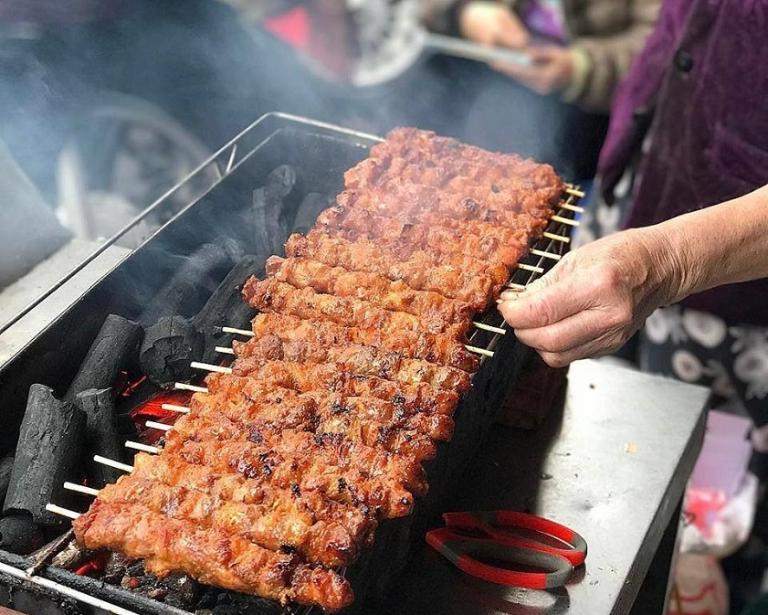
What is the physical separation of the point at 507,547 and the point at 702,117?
109 inches

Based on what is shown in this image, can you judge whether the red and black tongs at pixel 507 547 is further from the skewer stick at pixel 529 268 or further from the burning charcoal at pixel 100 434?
the burning charcoal at pixel 100 434

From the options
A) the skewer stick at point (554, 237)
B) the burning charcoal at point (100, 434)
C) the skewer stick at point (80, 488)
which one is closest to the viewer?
the skewer stick at point (80, 488)

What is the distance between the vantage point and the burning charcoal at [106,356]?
11.2 feet

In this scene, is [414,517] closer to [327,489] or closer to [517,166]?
[327,489]

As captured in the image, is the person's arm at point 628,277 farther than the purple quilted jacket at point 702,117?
No

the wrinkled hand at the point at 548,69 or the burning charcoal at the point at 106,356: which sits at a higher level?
the wrinkled hand at the point at 548,69

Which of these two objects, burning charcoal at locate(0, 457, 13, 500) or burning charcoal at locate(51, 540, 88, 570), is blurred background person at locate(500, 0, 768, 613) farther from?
burning charcoal at locate(0, 457, 13, 500)

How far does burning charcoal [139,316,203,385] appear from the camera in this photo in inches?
136

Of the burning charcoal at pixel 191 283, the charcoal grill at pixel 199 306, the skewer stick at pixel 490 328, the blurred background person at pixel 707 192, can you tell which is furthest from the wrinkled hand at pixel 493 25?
the skewer stick at pixel 490 328

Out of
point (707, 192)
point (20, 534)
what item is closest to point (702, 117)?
point (707, 192)

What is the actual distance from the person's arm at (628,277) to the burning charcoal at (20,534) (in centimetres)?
175

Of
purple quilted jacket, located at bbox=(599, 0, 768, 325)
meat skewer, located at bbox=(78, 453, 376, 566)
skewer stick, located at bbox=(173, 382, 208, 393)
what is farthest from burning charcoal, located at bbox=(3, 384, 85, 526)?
purple quilted jacket, located at bbox=(599, 0, 768, 325)

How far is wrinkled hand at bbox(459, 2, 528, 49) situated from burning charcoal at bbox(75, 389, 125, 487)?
461 centimetres

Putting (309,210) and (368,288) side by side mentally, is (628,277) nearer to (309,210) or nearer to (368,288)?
(368,288)
